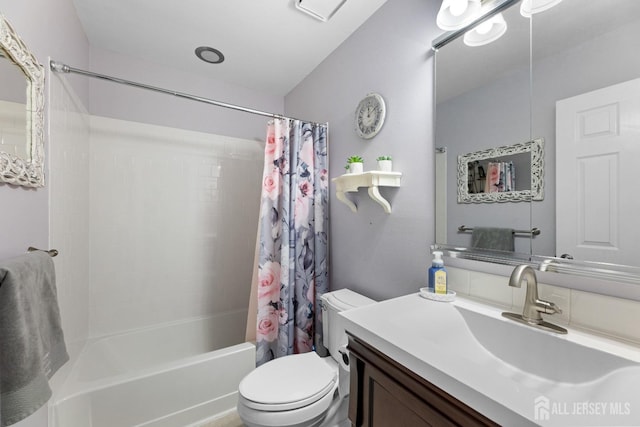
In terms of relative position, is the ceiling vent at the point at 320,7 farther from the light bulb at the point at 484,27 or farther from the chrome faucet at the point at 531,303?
the chrome faucet at the point at 531,303

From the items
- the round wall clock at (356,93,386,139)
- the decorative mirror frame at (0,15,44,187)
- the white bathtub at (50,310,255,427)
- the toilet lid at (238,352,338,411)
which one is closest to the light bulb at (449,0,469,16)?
the round wall clock at (356,93,386,139)

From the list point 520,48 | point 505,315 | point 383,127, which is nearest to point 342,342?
point 505,315

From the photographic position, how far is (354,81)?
1.63m

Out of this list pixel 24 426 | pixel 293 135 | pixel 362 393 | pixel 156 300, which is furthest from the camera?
pixel 156 300

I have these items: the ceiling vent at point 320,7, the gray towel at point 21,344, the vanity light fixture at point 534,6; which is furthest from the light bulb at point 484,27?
the gray towel at point 21,344

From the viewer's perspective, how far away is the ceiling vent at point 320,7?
1388 mm

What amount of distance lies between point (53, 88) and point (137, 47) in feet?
2.93

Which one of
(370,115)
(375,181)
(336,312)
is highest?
(370,115)

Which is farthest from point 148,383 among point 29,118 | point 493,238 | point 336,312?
point 493,238

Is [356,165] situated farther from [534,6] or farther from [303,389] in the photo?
[303,389]

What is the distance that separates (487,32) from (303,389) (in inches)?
65.7

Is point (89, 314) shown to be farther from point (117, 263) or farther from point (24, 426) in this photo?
point (24, 426)

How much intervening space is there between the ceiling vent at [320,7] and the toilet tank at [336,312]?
163 centimetres

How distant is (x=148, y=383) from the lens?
4.41 feet
